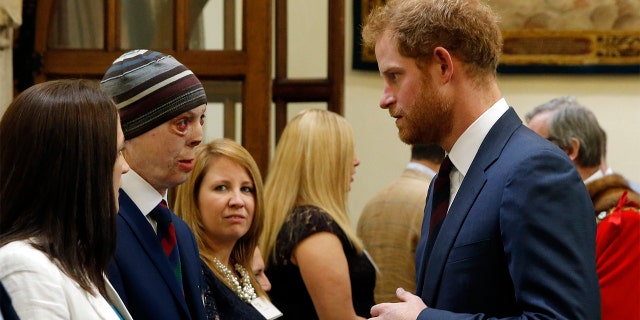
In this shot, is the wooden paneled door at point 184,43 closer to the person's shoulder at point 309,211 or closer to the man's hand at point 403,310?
the person's shoulder at point 309,211

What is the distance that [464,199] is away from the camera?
2.08 m

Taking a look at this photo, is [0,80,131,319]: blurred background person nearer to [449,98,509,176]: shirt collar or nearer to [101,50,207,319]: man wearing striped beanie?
[101,50,207,319]: man wearing striped beanie

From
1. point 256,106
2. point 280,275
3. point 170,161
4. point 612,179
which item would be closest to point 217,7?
point 256,106

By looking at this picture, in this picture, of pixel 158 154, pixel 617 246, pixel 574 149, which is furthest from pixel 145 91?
pixel 574 149

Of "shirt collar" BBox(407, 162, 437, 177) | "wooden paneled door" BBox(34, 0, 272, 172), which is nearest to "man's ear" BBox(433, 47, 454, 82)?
"wooden paneled door" BBox(34, 0, 272, 172)

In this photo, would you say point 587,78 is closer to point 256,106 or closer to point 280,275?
point 256,106

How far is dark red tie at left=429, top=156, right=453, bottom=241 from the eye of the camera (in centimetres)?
219

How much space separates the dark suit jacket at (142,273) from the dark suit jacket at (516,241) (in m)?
0.52

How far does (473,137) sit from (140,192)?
719 millimetres

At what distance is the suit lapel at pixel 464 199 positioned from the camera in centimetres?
205

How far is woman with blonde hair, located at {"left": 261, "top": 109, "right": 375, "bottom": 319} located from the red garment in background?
30.8 inches

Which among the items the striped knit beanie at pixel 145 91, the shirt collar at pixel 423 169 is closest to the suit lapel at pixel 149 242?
the striped knit beanie at pixel 145 91

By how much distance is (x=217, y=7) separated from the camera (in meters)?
4.32

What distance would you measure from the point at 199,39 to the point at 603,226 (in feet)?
5.78
